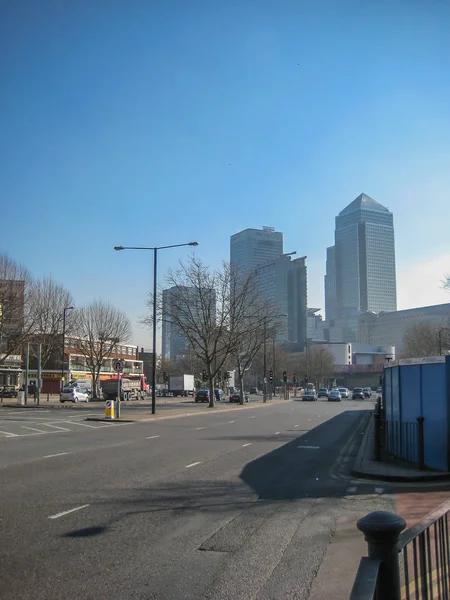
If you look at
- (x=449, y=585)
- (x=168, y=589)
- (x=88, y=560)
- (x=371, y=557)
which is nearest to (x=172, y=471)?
(x=88, y=560)

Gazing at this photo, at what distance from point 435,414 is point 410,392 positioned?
52.3 inches

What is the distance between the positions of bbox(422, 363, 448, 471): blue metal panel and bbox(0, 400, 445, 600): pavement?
1.95 metres

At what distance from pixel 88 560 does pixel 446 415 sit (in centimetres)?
899

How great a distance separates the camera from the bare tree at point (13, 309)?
45.2 meters

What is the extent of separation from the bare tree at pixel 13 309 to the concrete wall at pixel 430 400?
3778 cm

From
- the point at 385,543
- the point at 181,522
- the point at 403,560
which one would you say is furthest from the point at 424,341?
the point at 385,543

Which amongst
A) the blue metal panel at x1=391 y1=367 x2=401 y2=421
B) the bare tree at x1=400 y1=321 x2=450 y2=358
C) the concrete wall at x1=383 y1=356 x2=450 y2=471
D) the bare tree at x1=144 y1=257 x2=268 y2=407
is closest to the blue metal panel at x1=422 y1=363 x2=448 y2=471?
the concrete wall at x1=383 y1=356 x2=450 y2=471

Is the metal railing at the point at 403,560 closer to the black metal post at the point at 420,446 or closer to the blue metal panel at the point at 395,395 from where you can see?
the black metal post at the point at 420,446

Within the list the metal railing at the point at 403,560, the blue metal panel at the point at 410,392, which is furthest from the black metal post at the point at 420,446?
the metal railing at the point at 403,560

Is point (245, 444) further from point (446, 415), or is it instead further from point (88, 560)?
point (88, 560)

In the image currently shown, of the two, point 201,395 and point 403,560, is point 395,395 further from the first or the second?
point 201,395

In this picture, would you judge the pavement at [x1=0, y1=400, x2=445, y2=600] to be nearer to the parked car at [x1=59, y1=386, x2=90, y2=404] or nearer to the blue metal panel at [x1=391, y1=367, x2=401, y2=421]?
the blue metal panel at [x1=391, y1=367, x2=401, y2=421]

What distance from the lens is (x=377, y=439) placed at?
48.2ft

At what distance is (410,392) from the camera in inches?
543
